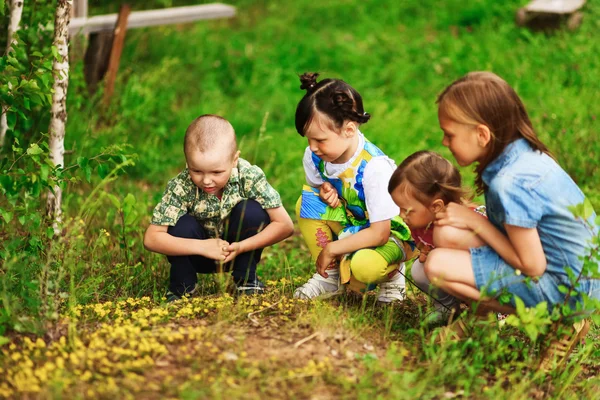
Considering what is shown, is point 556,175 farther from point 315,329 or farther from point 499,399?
point 315,329

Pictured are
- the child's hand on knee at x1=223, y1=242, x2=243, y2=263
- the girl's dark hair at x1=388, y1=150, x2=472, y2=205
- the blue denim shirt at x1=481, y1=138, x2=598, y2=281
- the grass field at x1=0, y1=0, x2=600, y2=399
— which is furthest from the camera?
the child's hand on knee at x1=223, y1=242, x2=243, y2=263

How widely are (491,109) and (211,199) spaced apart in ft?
4.74

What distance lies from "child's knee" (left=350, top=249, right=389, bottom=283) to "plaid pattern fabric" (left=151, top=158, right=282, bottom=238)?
0.52 m

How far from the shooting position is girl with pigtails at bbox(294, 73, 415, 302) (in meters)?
3.63

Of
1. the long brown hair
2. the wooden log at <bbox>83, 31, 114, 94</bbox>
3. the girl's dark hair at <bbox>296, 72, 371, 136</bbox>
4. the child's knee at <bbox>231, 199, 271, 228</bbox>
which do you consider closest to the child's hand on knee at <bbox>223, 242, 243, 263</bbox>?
the child's knee at <bbox>231, 199, 271, 228</bbox>

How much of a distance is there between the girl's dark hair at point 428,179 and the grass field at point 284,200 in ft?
1.92

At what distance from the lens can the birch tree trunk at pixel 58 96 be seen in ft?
13.1

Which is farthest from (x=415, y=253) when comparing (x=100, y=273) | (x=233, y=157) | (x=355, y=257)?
(x=100, y=273)

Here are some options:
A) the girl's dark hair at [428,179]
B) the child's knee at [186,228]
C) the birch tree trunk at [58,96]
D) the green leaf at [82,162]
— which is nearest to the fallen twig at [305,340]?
the girl's dark hair at [428,179]

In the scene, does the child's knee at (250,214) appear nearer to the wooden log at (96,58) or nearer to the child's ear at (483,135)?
the child's ear at (483,135)

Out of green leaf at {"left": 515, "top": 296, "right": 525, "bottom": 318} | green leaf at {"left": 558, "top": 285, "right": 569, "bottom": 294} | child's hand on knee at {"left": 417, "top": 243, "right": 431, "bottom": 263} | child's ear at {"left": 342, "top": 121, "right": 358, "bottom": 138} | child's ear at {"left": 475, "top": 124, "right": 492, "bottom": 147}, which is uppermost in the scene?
child's ear at {"left": 475, "top": 124, "right": 492, "bottom": 147}

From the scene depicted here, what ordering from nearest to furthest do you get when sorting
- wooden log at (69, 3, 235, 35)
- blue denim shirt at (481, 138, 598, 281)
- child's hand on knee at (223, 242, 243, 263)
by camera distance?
1. blue denim shirt at (481, 138, 598, 281)
2. child's hand on knee at (223, 242, 243, 263)
3. wooden log at (69, 3, 235, 35)

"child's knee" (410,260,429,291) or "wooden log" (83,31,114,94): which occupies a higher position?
"wooden log" (83,31,114,94)

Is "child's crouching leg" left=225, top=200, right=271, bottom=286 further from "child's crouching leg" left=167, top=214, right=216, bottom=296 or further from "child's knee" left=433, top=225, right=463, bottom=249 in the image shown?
"child's knee" left=433, top=225, right=463, bottom=249
